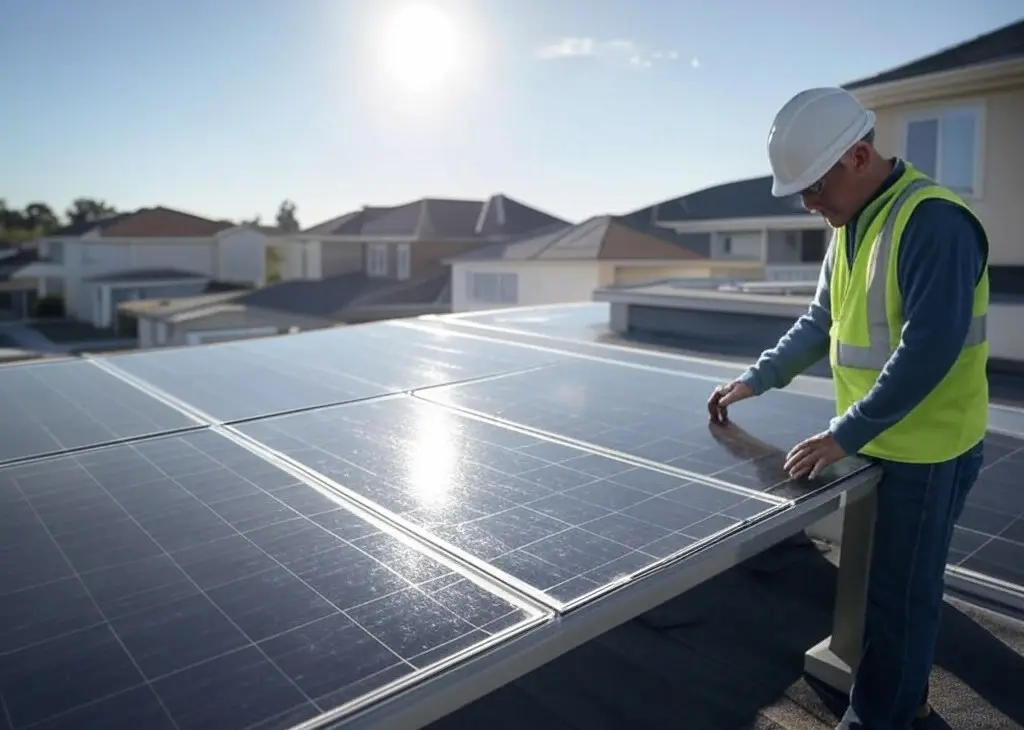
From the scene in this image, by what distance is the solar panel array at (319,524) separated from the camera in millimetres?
1742

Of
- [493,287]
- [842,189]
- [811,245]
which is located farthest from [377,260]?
[842,189]

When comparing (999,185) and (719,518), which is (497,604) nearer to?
(719,518)

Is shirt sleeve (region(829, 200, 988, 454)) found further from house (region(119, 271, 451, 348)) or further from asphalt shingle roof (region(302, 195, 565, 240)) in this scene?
asphalt shingle roof (region(302, 195, 565, 240))

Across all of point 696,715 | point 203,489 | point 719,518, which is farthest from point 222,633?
point 696,715

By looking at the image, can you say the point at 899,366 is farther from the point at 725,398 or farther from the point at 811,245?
the point at 811,245

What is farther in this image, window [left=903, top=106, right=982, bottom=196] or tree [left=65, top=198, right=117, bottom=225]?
tree [left=65, top=198, right=117, bottom=225]

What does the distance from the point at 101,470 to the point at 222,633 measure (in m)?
1.59

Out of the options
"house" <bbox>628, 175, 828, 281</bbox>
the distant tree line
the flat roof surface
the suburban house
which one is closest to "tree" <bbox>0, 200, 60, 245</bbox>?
the distant tree line

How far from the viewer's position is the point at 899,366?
8.99 ft

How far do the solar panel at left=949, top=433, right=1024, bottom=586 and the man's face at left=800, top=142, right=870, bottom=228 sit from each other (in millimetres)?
1673

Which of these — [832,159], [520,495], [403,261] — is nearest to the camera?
[520,495]

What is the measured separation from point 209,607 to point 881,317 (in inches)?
92.9

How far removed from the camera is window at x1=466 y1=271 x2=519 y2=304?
97.9 ft

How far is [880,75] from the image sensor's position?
41.7 feet
